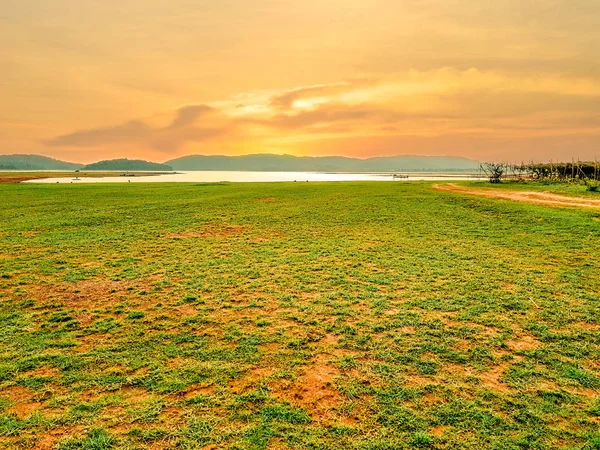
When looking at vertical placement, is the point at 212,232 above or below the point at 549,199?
below

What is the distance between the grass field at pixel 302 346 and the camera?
168 inches

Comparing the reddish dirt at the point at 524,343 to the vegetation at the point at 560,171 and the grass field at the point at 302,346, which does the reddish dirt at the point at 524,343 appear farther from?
the vegetation at the point at 560,171

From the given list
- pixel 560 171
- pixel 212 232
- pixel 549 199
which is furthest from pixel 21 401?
pixel 560 171

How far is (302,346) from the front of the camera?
20.8ft

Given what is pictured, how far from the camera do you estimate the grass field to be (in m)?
4.28

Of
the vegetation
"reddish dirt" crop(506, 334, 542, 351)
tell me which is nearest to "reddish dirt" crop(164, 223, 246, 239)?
"reddish dirt" crop(506, 334, 542, 351)

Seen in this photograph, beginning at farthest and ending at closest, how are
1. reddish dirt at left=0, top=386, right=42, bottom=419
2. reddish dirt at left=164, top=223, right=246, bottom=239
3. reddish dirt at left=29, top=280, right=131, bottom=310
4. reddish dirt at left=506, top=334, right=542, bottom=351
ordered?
reddish dirt at left=164, top=223, right=246, bottom=239
reddish dirt at left=29, top=280, right=131, bottom=310
reddish dirt at left=506, top=334, right=542, bottom=351
reddish dirt at left=0, top=386, right=42, bottom=419

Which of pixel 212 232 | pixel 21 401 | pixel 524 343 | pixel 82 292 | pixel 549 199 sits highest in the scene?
pixel 549 199

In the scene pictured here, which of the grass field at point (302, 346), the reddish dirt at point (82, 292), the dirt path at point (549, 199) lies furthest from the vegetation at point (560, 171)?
the reddish dirt at point (82, 292)

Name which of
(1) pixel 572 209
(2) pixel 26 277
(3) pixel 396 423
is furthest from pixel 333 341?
(1) pixel 572 209

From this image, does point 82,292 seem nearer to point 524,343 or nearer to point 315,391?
point 315,391

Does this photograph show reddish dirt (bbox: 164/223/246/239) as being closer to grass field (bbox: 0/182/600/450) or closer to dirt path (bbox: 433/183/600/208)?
grass field (bbox: 0/182/600/450)

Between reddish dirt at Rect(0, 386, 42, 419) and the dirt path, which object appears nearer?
reddish dirt at Rect(0, 386, 42, 419)

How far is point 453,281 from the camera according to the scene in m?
9.88
